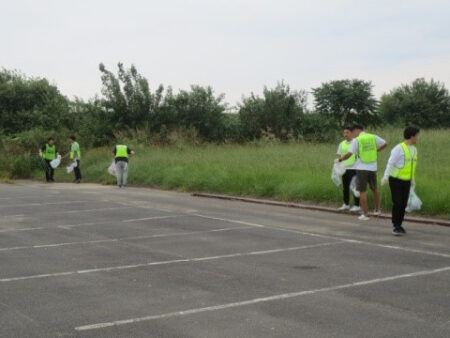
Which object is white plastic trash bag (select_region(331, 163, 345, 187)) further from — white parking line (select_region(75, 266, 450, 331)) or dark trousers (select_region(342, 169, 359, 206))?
white parking line (select_region(75, 266, 450, 331))

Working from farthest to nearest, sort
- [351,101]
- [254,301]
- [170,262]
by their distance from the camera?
1. [351,101]
2. [170,262]
3. [254,301]

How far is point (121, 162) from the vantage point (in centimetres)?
2283

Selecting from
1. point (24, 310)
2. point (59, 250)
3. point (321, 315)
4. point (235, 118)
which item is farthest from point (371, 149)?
point (235, 118)

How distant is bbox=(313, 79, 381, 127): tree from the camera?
171 ft

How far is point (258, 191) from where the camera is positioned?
17.5m

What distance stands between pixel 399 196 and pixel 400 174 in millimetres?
368

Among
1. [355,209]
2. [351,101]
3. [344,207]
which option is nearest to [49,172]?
[344,207]

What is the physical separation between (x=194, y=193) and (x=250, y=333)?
46.4 ft

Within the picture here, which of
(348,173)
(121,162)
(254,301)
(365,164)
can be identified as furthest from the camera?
(121,162)

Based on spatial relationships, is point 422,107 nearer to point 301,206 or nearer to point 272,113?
point 272,113

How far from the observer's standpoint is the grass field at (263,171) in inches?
596

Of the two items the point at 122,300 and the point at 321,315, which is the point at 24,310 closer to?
the point at 122,300

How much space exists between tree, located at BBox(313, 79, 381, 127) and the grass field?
2237 cm

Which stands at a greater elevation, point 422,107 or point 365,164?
point 422,107
